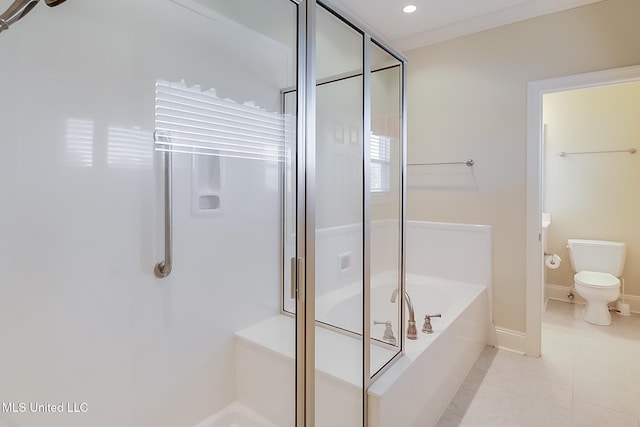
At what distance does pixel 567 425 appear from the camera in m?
1.85

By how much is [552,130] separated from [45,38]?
178 inches

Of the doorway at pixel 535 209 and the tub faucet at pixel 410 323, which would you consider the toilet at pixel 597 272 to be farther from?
the tub faucet at pixel 410 323

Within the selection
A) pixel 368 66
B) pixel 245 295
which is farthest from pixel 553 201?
pixel 245 295

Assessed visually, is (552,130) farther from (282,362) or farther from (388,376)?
(282,362)

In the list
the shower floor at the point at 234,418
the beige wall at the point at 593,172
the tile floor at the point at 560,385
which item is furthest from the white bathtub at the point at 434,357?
the beige wall at the point at 593,172

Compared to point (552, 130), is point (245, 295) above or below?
below

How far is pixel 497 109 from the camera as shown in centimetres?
273

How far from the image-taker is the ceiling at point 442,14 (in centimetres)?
250

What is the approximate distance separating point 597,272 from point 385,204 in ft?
9.80

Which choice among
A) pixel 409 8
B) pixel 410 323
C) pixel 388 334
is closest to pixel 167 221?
pixel 388 334

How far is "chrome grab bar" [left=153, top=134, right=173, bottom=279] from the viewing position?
1.61 metres

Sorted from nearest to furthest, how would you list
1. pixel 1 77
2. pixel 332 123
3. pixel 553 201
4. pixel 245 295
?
1. pixel 1 77
2. pixel 332 123
3. pixel 245 295
4. pixel 553 201

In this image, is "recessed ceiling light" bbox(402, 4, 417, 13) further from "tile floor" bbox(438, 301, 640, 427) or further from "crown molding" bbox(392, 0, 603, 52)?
"tile floor" bbox(438, 301, 640, 427)

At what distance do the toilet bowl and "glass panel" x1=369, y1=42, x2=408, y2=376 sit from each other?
2.39m
